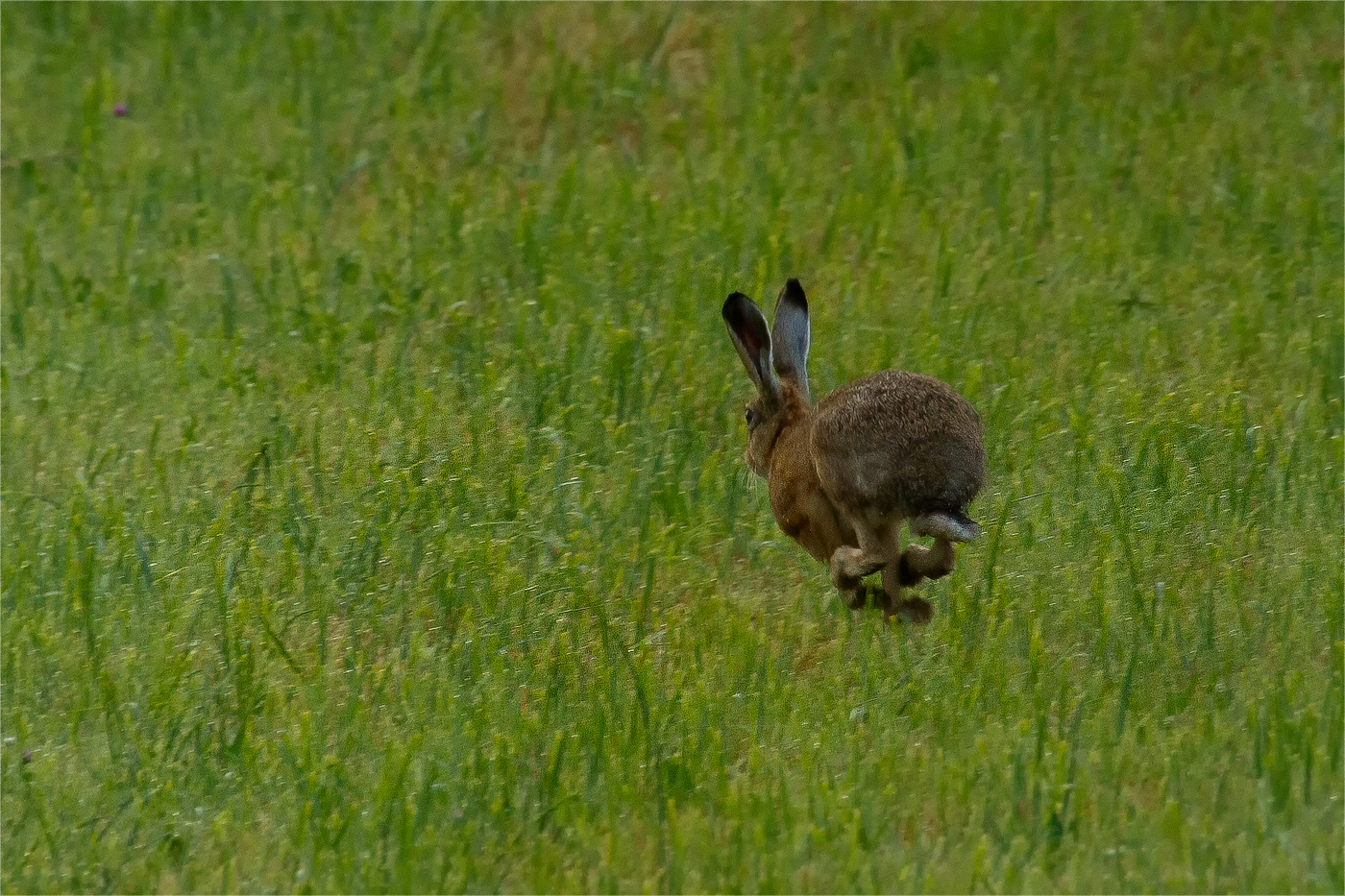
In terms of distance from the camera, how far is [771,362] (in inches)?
263

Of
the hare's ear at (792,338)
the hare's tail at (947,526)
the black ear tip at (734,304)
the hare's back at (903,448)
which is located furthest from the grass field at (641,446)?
the black ear tip at (734,304)

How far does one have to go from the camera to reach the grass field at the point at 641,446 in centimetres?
520

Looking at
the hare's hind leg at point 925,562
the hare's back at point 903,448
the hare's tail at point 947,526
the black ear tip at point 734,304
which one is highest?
the black ear tip at point 734,304

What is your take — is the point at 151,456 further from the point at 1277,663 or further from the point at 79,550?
the point at 1277,663

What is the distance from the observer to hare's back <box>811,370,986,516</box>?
18.9 feet

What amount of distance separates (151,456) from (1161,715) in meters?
3.95

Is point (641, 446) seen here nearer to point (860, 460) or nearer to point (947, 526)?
point (860, 460)

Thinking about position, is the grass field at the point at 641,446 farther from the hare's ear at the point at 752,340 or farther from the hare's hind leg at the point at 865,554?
the hare's ear at the point at 752,340

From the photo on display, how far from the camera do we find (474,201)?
1026 centimetres

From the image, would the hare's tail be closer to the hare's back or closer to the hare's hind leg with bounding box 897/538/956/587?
the hare's back

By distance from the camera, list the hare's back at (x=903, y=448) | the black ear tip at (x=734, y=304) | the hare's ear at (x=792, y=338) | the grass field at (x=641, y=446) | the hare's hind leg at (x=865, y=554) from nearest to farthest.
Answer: the grass field at (x=641, y=446) < the hare's back at (x=903, y=448) < the hare's hind leg at (x=865, y=554) < the black ear tip at (x=734, y=304) < the hare's ear at (x=792, y=338)

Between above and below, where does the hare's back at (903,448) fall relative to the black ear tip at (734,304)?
below

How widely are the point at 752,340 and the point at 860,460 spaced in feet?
2.67

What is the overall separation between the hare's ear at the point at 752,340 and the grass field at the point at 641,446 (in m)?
0.70
